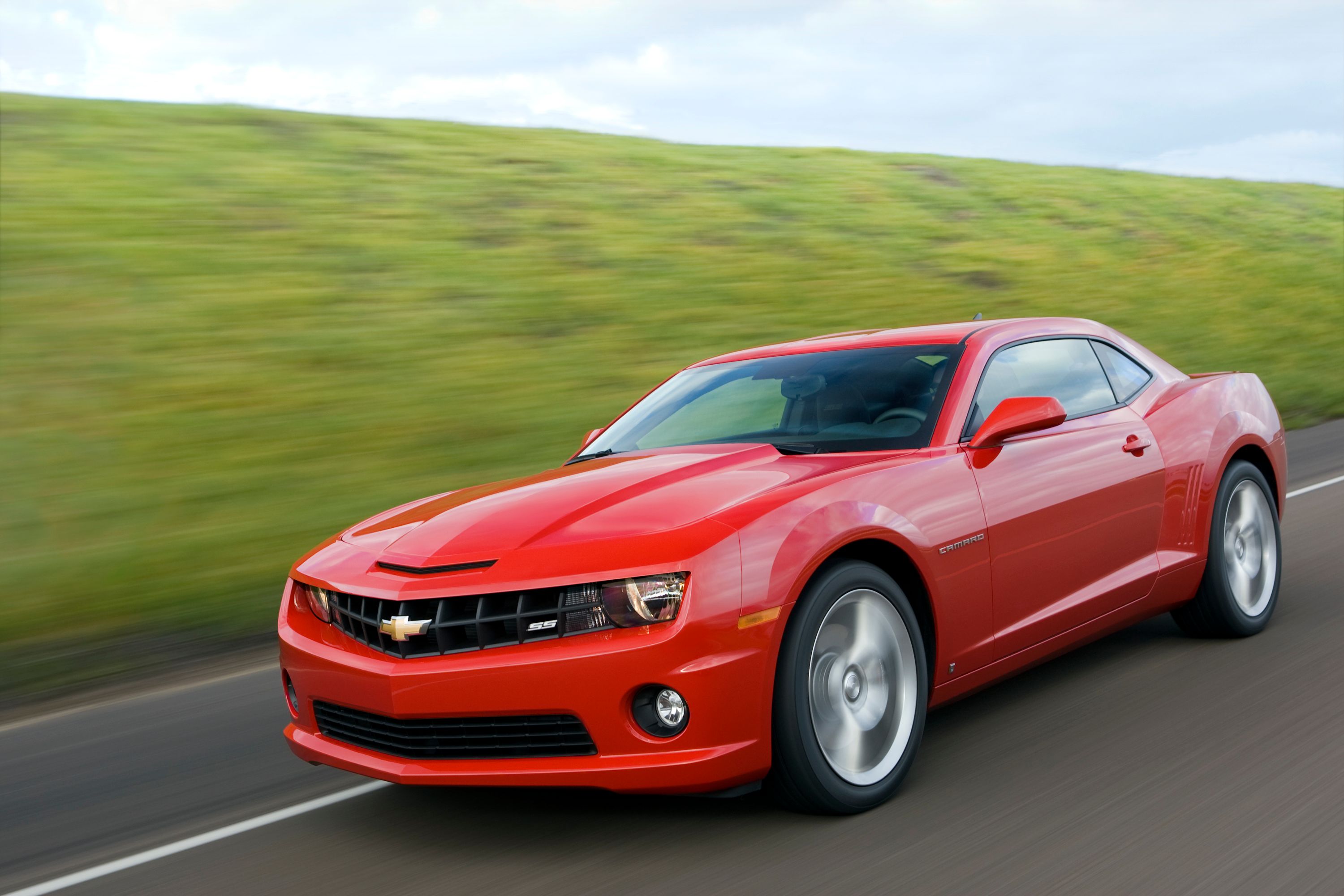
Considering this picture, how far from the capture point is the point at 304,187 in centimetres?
1567

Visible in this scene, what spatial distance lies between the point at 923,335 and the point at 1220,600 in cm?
175

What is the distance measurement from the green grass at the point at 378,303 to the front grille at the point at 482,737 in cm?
353

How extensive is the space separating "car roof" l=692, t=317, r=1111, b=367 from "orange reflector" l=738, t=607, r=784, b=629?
176 centimetres

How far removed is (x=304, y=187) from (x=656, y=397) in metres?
11.5

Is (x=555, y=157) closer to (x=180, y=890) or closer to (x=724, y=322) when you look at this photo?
(x=724, y=322)

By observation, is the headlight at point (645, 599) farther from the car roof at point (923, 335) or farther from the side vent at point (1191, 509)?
the side vent at point (1191, 509)

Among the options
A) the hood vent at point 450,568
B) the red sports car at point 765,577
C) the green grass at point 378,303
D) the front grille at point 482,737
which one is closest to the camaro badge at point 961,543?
the red sports car at point 765,577

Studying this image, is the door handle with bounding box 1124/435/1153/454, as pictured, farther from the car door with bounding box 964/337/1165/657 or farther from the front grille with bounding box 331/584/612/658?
the front grille with bounding box 331/584/612/658

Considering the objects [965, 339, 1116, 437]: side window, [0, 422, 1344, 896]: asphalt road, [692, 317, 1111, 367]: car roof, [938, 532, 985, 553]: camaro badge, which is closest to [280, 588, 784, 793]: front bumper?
[0, 422, 1344, 896]: asphalt road

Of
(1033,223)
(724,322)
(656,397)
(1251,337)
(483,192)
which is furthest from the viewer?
(1033,223)

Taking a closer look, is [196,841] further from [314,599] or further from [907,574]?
[907,574]

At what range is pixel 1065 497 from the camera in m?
4.61

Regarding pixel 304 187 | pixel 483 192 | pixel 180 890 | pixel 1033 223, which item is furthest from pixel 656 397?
pixel 1033 223

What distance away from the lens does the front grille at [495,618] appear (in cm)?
347
